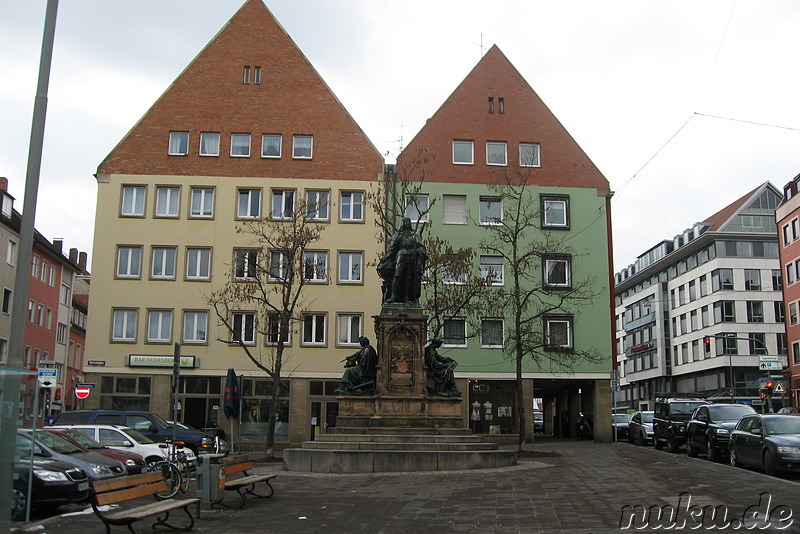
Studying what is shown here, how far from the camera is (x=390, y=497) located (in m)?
14.3

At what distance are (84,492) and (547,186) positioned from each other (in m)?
31.2

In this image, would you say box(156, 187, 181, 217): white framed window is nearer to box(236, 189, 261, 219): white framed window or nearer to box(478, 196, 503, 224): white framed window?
box(236, 189, 261, 219): white framed window

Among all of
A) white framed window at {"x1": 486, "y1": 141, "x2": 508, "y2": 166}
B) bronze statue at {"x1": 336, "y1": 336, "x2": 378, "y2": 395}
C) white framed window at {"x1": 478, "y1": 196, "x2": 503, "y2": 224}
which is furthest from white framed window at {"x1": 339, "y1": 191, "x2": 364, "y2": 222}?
bronze statue at {"x1": 336, "y1": 336, "x2": 378, "y2": 395}

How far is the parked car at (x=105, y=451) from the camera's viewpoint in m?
19.1

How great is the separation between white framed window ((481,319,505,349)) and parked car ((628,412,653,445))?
7325 mm

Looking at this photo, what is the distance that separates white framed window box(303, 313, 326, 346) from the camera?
39.3 m

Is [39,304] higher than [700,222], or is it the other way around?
[700,222]

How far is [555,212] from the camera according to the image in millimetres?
41750

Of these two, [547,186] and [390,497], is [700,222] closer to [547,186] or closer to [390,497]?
[547,186]

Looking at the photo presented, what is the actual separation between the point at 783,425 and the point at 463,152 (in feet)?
82.9

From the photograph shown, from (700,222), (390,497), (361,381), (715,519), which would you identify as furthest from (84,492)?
(700,222)

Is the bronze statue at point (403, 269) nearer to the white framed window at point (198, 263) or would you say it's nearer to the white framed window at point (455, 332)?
the white framed window at point (455, 332)

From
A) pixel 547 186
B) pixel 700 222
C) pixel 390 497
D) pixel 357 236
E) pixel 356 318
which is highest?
pixel 700 222

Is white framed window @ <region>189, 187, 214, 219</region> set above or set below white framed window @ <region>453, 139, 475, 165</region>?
below
